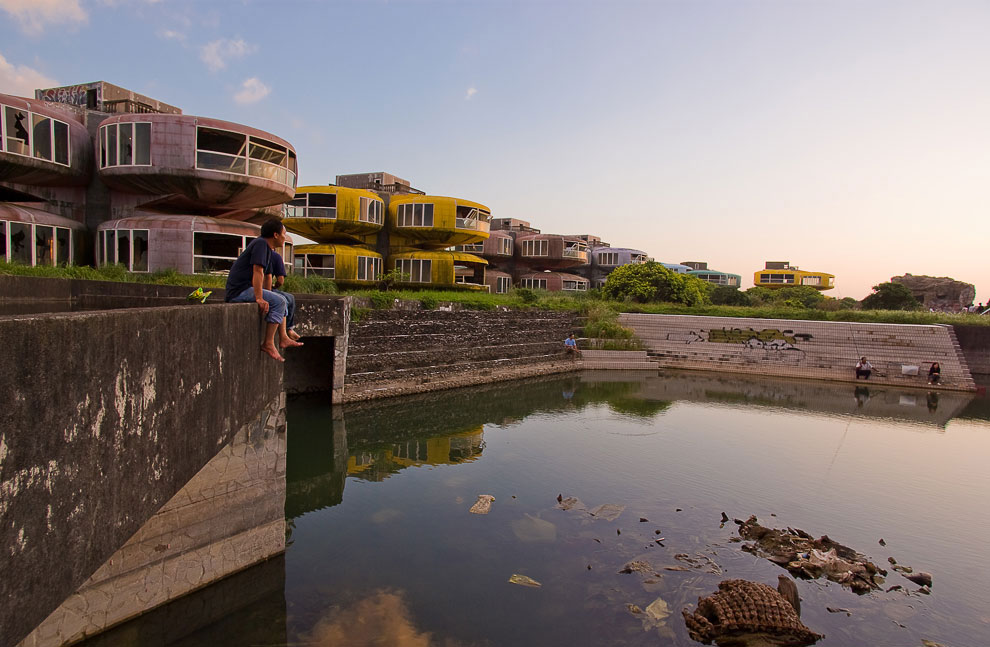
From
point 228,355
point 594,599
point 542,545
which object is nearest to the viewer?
point 228,355

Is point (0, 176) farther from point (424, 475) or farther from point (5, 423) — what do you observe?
point (5, 423)

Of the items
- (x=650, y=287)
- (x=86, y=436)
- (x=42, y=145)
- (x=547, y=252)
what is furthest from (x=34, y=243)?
(x=547, y=252)

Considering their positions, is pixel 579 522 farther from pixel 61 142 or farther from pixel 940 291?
pixel 940 291

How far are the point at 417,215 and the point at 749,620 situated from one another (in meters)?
25.8

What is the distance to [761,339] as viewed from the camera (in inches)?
1081

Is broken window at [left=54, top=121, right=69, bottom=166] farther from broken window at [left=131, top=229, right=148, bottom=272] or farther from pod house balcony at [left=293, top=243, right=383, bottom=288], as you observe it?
pod house balcony at [left=293, top=243, right=383, bottom=288]

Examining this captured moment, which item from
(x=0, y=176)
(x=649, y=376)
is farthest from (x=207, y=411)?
(x=649, y=376)

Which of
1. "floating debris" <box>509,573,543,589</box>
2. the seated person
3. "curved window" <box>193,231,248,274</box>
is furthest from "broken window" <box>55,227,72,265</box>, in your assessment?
the seated person

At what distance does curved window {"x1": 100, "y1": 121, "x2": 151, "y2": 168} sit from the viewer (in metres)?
15.8

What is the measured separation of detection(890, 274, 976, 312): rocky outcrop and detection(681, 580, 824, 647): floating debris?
55.7 metres

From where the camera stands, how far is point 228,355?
17.8 feet

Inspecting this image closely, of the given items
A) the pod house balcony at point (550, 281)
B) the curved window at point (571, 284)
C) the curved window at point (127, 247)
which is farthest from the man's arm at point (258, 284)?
the curved window at point (571, 284)

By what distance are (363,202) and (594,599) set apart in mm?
23682

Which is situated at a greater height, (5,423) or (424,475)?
(5,423)
